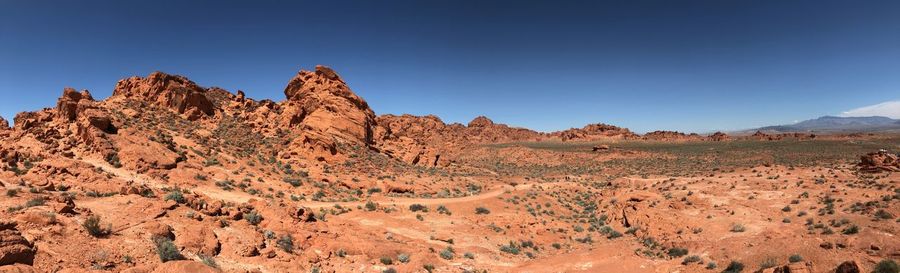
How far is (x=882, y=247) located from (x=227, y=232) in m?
20.3

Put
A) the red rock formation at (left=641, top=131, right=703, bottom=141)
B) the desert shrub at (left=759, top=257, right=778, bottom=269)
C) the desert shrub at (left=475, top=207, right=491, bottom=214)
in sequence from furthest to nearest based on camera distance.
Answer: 1. the red rock formation at (left=641, top=131, right=703, bottom=141)
2. the desert shrub at (left=475, top=207, right=491, bottom=214)
3. the desert shrub at (left=759, top=257, right=778, bottom=269)

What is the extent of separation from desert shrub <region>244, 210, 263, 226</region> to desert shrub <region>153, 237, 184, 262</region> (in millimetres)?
4261

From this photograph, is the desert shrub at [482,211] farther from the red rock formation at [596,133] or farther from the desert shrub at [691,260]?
the red rock formation at [596,133]

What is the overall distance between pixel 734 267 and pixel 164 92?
41.5 meters

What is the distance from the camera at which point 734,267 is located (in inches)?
552

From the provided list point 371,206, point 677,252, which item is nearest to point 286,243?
point 371,206

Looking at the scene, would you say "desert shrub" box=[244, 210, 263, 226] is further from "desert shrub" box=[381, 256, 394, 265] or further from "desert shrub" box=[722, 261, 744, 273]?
"desert shrub" box=[722, 261, 744, 273]

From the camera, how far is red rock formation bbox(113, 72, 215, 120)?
3681 cm

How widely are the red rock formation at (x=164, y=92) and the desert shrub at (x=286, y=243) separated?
28.8 metres

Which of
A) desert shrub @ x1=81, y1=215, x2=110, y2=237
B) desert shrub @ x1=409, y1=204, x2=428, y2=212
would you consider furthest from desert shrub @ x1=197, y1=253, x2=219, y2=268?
desert shrub @ x1=409, y1=204, x2=428, y2=212

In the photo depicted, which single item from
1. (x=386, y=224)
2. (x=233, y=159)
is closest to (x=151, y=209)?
(x=386, y=224)

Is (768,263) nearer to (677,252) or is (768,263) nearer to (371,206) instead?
(677,252)

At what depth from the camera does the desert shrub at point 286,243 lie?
518 inches

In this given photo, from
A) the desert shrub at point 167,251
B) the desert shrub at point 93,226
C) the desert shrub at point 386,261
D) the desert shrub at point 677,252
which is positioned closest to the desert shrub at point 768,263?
the desert shrub at point 677,252
